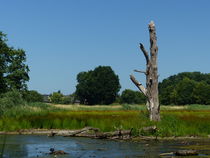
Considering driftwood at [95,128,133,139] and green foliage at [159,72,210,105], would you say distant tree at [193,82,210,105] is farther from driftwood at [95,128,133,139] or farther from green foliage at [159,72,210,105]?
driftwood at [95,128,133,139]

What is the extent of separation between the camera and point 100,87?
396 feet

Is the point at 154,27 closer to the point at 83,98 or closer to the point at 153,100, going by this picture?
the point at 153,100

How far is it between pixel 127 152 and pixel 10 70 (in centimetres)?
4875


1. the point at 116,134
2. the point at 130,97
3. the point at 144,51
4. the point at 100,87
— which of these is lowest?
the point at 116,134

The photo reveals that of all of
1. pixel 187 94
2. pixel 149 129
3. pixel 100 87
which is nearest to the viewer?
pixel 149 129

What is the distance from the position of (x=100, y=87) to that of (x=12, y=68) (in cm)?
6166

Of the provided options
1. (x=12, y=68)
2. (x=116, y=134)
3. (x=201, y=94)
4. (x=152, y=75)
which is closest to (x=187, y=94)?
(x=201, y=94)

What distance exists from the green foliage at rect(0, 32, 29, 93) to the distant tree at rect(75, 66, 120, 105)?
5863cm

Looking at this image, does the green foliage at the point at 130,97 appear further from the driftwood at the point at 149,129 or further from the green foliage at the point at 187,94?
the driftwood at the point at 149,129

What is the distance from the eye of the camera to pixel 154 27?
26453 millimetres

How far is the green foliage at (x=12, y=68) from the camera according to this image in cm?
5828

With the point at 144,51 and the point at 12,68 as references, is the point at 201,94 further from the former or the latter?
the point at 144,51

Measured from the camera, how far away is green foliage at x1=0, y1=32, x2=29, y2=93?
5828 centimetres

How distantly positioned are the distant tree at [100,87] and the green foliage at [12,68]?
58633 mm
